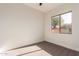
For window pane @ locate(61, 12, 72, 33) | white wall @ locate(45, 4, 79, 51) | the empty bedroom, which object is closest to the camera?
white wall @ locate(45, 4, 79, 51)

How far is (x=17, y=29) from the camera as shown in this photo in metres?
5.65

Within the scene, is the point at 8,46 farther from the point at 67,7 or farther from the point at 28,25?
the point at 67,7

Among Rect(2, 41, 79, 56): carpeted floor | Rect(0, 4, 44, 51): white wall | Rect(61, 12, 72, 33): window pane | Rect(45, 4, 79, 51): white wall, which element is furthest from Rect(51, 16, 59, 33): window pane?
Rect(2, 41, 79, 56): carpeted floor

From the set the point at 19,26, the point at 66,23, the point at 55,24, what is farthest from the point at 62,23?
the point at 19,26

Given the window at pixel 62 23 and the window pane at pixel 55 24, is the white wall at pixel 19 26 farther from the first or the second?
the window at pixel 62 23

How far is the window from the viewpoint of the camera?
15.5ft

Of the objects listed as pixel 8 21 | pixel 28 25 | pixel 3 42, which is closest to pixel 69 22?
pixel 28 25

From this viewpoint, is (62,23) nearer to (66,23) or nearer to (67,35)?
(66,23)

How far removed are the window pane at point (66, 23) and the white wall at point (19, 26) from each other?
72.1 inches

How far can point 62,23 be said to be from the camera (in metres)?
5.27

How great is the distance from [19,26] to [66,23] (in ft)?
7.96

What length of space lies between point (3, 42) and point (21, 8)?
1.99 meters

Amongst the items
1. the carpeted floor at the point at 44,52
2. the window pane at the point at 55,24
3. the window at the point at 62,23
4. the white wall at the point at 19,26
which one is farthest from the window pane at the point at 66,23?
the white wall at the point at 19,26

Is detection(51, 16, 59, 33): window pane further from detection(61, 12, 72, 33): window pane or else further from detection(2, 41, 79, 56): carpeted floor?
detection(2, 41, 79, 56): carpeted floor
